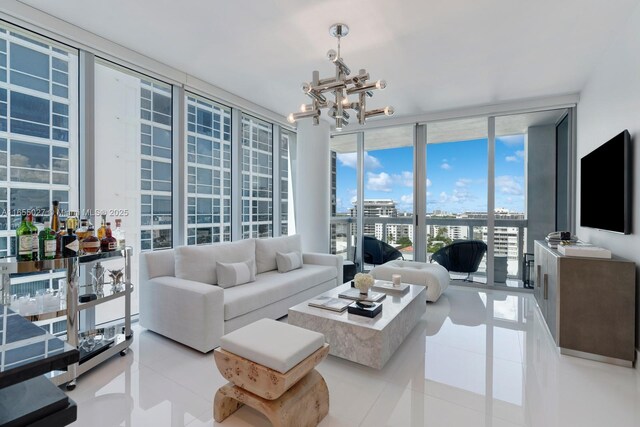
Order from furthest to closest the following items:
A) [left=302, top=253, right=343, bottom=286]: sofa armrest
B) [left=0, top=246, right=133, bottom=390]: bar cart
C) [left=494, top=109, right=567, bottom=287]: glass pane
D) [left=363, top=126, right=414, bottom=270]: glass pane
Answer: [left=363, top=126, right=414, bottom=270]: glass pane < [left=494, top=109, right=567, bottom=287]: glass pane < [left=302, top=253, right=343, bottom=286]: sofa armrest < [left=0, top=246, right=133, bottom=390]: bar cart

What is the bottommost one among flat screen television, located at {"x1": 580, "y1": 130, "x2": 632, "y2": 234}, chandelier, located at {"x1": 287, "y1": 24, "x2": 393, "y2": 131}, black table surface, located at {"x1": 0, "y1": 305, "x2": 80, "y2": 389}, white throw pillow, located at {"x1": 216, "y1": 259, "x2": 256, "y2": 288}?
white throw pillow, located at {"x1": 216, "y1": 259, "x2": 256, "y2": 288}

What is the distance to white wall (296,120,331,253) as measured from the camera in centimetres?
527

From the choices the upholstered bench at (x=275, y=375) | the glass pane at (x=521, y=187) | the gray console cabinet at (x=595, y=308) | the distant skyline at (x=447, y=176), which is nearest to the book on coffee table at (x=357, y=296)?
the upholstered bench at (x=275, y=375)

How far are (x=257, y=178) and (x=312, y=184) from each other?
921 millimetres

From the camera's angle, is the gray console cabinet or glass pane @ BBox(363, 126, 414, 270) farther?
glass pane @ BBox(363, 126, 414, 270)

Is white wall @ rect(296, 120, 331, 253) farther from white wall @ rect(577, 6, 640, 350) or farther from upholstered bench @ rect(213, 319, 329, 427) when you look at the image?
white wall @ rect(577, 6, 640, 350)

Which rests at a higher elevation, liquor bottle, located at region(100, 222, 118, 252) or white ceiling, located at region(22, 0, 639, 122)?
white ceiling, located at region(22, 0, 639, 122)

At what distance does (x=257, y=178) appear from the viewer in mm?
4992

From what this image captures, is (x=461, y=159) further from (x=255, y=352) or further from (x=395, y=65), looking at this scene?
(x=255, y=352)

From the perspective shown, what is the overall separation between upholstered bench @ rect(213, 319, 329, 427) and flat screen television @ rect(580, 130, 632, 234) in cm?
280

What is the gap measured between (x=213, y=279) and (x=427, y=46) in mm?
3181

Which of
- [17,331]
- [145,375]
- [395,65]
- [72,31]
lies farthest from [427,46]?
[145,375]

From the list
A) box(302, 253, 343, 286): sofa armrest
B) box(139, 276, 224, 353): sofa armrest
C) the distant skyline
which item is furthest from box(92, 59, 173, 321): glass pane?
the distant skyline

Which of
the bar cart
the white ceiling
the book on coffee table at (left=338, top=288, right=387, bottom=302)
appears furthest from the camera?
the book on coffee table at (left=338, top=288, right=387, bottom=302)
